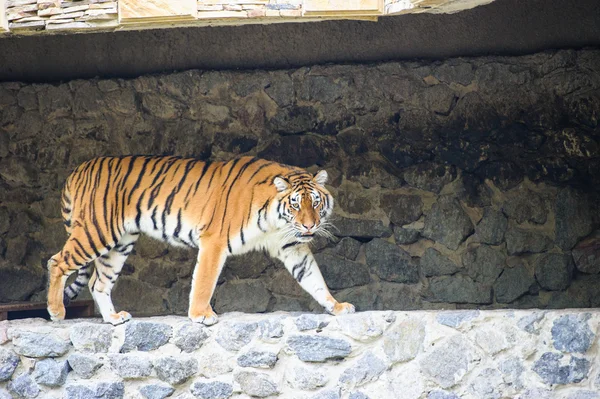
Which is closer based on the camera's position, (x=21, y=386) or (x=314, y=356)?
(x=314, y=356)

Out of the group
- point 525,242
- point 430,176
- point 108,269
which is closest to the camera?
point 108,269

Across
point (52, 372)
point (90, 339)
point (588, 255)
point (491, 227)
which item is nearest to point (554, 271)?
point (588, 255)

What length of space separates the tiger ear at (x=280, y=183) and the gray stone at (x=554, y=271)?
2168 mm

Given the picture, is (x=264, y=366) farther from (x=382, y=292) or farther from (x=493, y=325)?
(x=382, y=292)

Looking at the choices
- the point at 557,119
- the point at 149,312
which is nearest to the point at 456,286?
the point at 557,119

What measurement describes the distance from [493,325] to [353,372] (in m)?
0.89

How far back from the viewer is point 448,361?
19.1ft

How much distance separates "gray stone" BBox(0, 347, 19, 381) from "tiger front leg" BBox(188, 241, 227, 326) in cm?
117

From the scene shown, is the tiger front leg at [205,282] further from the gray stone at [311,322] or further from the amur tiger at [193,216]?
the gray stone at [311,322]

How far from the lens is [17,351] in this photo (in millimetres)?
6367

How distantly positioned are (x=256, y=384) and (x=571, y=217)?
9.36 ft

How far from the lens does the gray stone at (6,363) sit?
20.8 ft

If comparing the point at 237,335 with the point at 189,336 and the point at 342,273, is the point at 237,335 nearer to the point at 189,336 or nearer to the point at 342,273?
the point at 189,336

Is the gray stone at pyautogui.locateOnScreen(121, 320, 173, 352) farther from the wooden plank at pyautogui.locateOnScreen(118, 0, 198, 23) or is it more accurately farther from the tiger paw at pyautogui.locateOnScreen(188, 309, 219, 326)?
the wooden plank at pyautogui.locateOnScreen(118, 0, 198, 23)
